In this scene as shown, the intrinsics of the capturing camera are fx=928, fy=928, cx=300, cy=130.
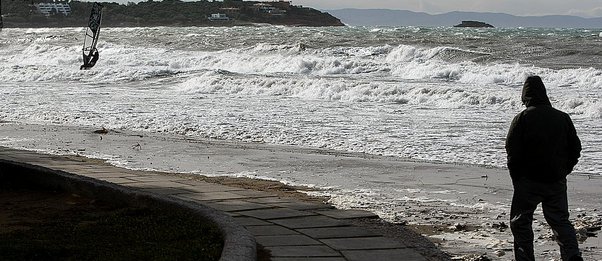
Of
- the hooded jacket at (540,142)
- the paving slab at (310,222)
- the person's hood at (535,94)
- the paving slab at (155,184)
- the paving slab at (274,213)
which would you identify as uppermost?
the person's hood at (535,94)

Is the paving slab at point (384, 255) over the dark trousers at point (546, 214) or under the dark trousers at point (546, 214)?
under

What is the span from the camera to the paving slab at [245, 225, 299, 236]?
763 centimetres

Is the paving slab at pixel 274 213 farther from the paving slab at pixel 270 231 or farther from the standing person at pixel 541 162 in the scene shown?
the standing person at pixel 541 162

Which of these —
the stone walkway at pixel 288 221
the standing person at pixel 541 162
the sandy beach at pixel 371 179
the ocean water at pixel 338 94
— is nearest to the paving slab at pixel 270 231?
the stone walkway at pixel 288 221

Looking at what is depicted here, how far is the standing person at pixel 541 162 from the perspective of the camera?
6648mm

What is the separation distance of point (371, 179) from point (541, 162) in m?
5.30

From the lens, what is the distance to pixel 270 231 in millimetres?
7730

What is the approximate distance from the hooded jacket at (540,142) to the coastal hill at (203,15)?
91.9 metres

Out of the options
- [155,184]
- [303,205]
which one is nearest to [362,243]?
[303,205]

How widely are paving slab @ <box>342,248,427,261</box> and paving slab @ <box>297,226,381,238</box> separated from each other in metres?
0.54

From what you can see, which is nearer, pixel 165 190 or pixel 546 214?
pixel 546 214

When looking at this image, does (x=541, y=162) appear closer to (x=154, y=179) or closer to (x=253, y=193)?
(x=253, y=193)

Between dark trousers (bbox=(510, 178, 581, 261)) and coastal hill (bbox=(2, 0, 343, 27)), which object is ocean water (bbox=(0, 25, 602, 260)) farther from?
coastal hill (bbox=(2, 0, 343, 27))

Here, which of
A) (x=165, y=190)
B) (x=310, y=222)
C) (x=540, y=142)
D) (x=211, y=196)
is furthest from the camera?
(x=165, y=190)
